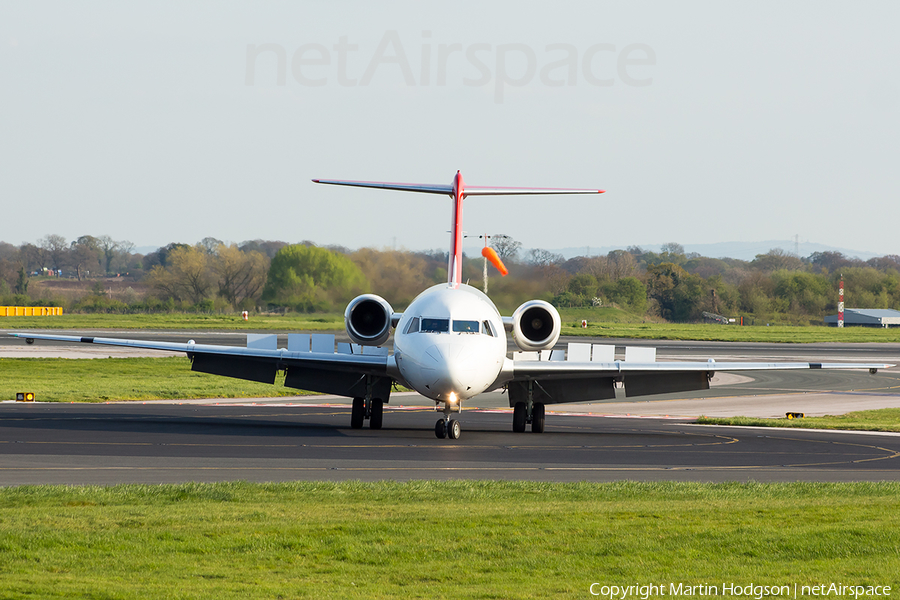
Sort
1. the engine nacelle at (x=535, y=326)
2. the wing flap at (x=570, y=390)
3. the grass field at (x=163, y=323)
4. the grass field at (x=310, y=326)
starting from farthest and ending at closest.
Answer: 1. the grass field at (x=163, y=323)
2. the grass field at (x=310, y=326)
3. the engine nacelle at (x=535, y=326)
4. the wing flap at (x=570, y=390)

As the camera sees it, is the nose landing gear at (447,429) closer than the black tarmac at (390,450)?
No

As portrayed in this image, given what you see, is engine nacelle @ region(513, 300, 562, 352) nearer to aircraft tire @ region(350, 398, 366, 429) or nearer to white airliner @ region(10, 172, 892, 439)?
white airliner @ region(10, 172, 892, 439)

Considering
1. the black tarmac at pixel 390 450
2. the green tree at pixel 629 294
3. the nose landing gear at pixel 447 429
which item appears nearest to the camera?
the black tarmac at pixel 390 450

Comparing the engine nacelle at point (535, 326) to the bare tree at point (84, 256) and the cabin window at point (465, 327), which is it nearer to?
the cabin window at point (465, 327)

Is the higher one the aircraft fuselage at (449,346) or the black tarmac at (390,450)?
the aircraft fuselage at (449,346)

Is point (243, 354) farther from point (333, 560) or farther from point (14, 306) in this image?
point (14, 306)

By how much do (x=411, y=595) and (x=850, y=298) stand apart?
463 feet

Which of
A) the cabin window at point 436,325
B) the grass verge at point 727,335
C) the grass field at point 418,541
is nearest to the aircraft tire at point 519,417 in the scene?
the cabin window at point 436,325

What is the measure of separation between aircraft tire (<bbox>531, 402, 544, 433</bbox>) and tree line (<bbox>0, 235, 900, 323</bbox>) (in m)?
8.88

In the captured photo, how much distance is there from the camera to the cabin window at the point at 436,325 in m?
23.9

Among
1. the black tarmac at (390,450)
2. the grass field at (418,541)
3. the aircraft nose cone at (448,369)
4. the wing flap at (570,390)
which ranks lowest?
the black tarmac at (390,450)

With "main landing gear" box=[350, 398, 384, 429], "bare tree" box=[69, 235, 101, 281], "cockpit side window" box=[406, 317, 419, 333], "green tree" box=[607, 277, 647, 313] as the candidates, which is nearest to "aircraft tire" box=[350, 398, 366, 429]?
"main landing gear" box=[350, 398, 384, 429]

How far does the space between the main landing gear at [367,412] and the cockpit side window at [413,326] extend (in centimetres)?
340

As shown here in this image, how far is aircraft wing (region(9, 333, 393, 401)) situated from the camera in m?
26.3
